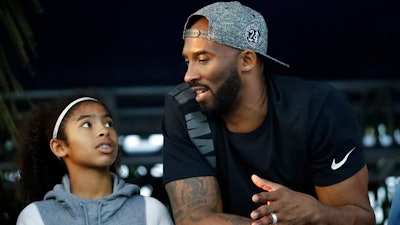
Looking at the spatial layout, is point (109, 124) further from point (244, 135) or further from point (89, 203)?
point (244, 135)

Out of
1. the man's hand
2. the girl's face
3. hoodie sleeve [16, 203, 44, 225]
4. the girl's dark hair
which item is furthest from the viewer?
the girl's dark hair

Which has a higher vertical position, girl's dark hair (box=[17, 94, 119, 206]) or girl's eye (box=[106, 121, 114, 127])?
girl's eye (box=[106, 121, 114, 127])

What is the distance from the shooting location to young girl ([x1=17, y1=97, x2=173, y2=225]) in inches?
157

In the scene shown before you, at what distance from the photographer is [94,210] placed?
3.98m

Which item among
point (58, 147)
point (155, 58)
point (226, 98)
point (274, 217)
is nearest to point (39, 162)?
point (58, 147)

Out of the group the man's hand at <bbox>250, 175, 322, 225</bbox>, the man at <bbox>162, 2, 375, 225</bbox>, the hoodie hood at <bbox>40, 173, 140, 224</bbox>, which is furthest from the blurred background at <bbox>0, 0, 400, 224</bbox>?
the man's hand at <bbox>250, 175, 322, 225</bbox>

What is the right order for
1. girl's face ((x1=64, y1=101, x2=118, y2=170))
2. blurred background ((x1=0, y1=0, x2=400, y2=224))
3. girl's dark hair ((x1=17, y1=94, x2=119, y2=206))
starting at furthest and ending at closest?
blurred background ((x1=0, y1=0, x2=400, y2=224))
girl's dark hair ((x1=17, y1=94, x2=119, y2=206))
girl's face ((x1=64, y1=101, x2=118, y2=170))

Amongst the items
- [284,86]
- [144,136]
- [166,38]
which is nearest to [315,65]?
[166,38]

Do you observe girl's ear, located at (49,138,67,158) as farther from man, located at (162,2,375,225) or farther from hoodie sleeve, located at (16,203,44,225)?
man, located at (162,2,375,225)

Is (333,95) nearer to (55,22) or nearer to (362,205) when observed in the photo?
(362,205)

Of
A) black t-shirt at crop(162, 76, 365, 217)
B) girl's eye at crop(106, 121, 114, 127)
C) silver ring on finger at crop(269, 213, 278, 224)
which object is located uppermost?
girl's eye at crop(106, 121, 114, 127)

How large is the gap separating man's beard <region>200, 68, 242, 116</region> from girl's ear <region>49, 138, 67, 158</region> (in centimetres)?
53

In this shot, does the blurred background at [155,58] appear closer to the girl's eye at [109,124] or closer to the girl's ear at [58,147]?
the girl's ear at [58,147]

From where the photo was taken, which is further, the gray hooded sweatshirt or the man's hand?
the gray hooded sweatshirt
